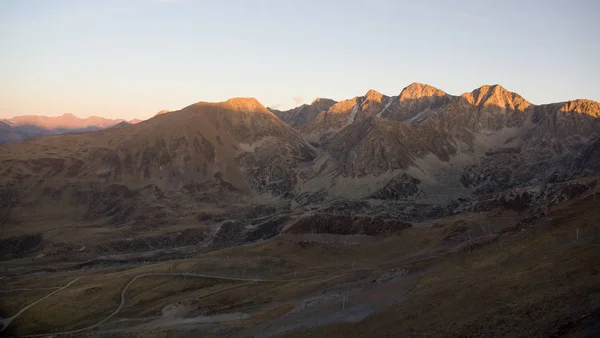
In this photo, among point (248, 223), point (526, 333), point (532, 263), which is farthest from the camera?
point (248, 223)

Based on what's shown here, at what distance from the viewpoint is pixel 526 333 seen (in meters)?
39.2

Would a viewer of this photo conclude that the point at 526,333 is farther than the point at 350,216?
No

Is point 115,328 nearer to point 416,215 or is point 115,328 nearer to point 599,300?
point 599,300

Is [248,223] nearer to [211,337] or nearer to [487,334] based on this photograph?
[211,337]

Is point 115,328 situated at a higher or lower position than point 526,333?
lower

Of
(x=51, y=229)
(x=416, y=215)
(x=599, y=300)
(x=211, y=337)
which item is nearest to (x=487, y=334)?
(x=599, y=300)

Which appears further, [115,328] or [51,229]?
[51,229]

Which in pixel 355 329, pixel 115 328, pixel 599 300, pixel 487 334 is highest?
pixel 599 300

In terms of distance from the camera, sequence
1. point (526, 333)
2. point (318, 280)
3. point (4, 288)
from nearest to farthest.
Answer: point (526, 333)
point (318, 280)
point (4, 288)

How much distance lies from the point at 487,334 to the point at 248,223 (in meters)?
161

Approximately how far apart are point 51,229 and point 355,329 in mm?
171341

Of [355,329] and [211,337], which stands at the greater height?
[355,329]

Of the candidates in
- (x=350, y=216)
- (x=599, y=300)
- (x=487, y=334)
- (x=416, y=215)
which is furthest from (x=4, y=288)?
(x=416, y=215)

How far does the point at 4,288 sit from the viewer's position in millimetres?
114688
